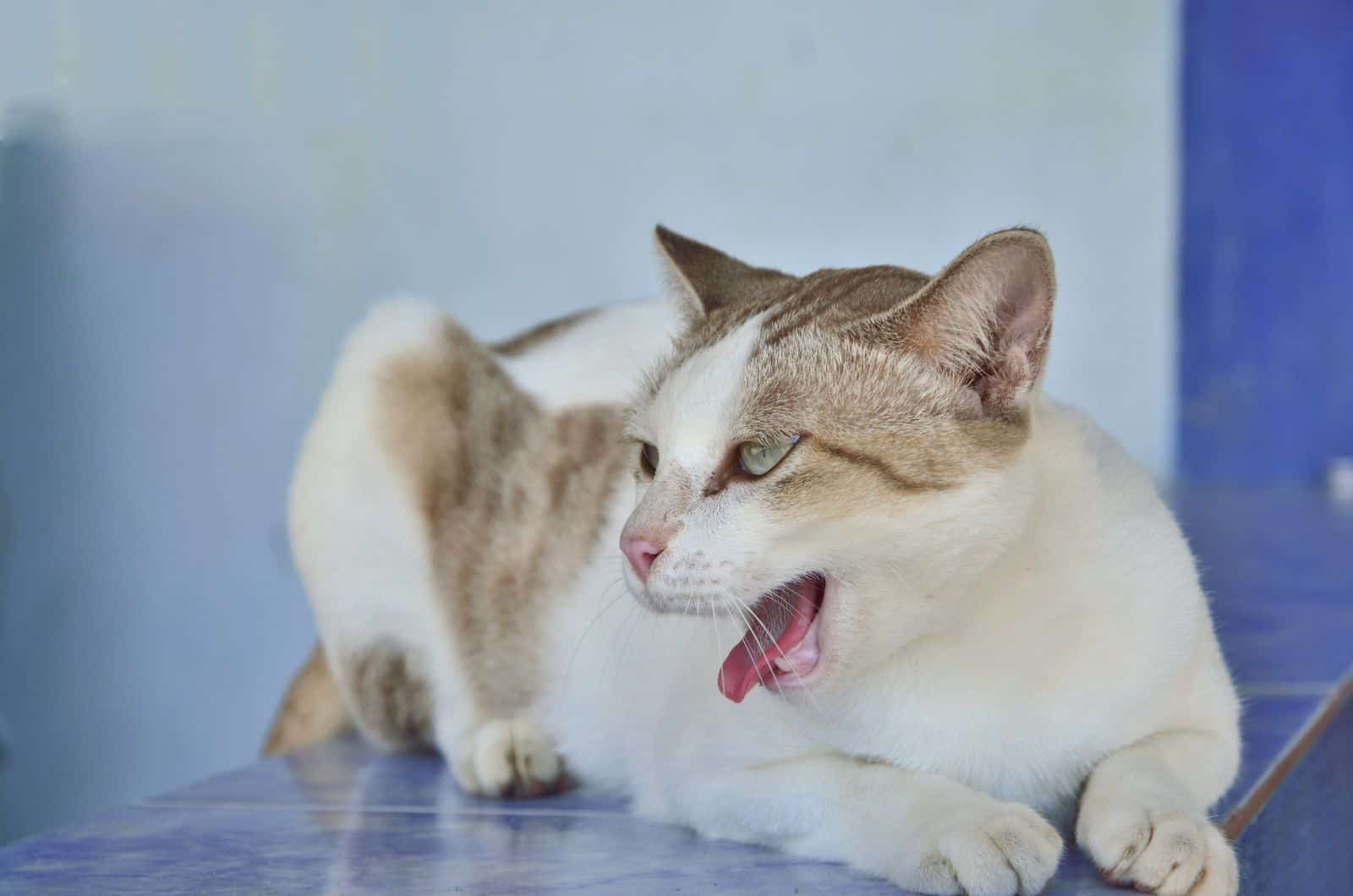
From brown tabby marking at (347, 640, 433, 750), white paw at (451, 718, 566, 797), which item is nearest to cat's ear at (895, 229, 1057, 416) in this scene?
white paw at (451, 718, 566, 797)

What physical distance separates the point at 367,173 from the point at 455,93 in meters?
0.46

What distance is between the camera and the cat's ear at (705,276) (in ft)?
4.98

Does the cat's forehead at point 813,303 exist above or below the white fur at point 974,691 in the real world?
above

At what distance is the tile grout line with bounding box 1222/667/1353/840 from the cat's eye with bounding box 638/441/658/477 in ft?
2.11

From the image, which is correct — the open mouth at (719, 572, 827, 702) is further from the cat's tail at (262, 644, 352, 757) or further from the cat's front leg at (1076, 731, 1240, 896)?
the cat's tail at (262, 644, 352, 757)

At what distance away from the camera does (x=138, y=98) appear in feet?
14.9

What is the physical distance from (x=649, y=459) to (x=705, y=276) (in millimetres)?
283

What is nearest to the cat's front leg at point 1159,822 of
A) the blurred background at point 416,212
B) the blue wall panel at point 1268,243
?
the blurred background at point 416,212

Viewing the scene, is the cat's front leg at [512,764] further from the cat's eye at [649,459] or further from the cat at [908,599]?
the cat's eye at [649,459]

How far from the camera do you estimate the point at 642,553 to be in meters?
1.19

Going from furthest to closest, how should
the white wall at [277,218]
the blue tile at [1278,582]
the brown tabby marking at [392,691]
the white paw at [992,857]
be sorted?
the white wall at [277,218]
the blue tile at [1278,582]
the brown tabby marking at [392,691]
the white paw at [992,857]

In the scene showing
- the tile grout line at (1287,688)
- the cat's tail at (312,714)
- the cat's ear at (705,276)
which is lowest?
the tile grout line at (1287,688)

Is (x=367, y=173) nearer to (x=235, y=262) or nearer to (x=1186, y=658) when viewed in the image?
(x=235, y=262)

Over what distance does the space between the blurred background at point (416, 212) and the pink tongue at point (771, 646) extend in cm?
328
